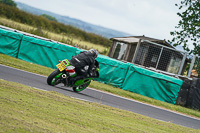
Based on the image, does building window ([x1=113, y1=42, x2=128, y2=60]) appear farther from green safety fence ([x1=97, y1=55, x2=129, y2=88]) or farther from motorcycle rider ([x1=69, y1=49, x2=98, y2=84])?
Result: motorcycle rider ([x1=69, y1=49, x2=98, y2=84])

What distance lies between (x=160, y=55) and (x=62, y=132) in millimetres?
16243

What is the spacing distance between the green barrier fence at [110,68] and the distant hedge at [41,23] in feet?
73.0

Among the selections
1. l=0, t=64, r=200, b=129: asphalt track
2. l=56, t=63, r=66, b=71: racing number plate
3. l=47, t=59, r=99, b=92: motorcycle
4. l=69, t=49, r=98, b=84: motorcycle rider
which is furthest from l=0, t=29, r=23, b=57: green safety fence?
l=56, t=63, r=66, b=71: racing number plate

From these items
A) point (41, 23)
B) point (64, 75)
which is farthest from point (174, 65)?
point (41, 23)

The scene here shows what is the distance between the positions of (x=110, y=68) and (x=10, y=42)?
19.8 ft

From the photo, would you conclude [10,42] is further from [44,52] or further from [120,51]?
[120,51]

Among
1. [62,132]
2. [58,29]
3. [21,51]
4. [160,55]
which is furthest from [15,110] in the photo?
[58,29]

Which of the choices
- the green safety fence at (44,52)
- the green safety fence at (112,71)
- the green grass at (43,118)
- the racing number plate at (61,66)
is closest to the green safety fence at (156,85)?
the green safety fence at (112,71)

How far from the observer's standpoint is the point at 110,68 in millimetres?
18438

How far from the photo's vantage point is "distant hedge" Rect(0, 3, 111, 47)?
4694 centimetres

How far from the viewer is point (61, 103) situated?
27.1 feet

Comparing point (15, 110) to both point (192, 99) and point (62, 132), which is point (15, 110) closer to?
point (62, 132)

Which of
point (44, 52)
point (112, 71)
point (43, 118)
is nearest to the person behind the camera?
point (43, 118)

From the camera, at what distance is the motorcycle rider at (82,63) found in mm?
11289
